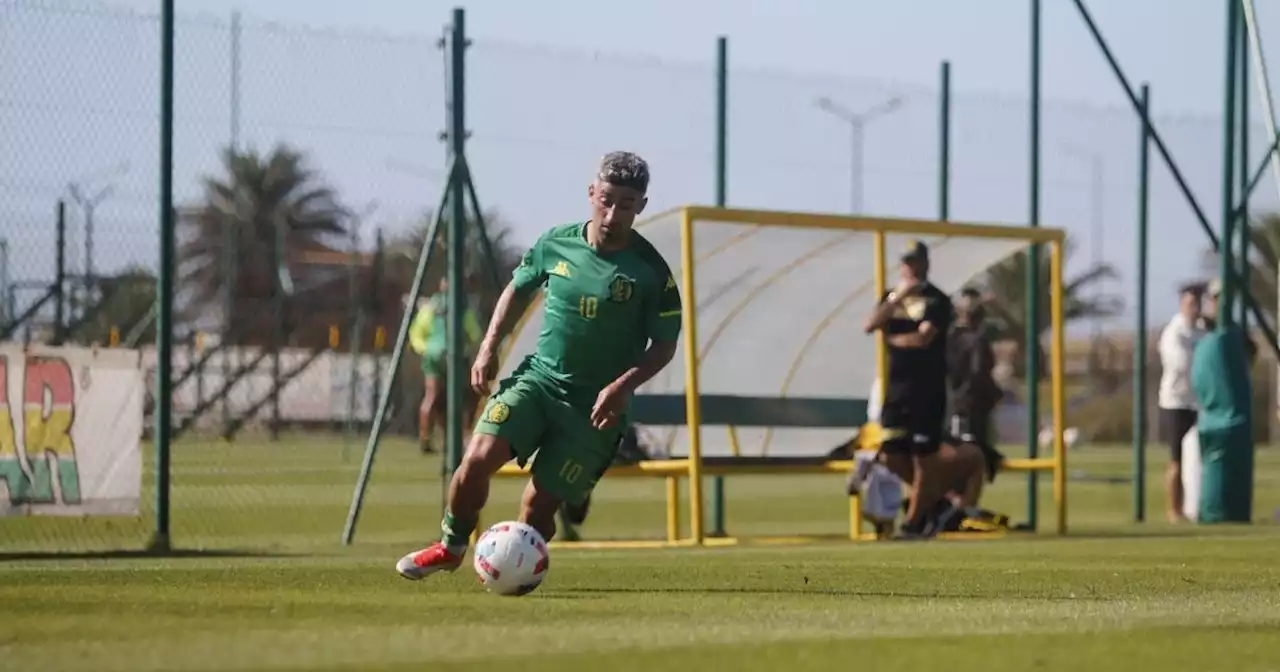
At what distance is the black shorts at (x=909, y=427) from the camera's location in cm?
1516

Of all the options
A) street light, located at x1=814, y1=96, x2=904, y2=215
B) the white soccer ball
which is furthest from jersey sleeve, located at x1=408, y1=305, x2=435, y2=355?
the white soccer ball

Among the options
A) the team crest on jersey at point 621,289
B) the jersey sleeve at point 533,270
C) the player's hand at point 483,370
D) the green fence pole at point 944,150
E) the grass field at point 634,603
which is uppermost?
the green fence pole at point 944,150

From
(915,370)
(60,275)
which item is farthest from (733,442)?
(60,275)

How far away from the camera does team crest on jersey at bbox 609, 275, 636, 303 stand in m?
9.71

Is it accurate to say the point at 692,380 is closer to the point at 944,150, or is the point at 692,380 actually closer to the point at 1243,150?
the point at 944,150

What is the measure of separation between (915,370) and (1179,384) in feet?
13.9

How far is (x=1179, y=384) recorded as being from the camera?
61.1 feet

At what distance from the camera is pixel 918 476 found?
50.1 ft

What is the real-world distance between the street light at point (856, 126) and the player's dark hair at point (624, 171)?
864cm

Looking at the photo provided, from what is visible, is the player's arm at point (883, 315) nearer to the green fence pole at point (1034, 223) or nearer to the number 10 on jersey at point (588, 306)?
the green fence pole at point (1034, 223)

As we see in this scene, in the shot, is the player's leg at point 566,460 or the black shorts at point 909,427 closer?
the player's leg at point 566,460

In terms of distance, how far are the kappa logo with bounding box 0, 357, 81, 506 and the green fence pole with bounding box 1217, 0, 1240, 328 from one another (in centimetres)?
862

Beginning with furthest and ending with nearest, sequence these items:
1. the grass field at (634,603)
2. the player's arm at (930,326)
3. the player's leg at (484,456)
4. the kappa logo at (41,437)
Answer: the player's arm at (930,326) → the kappa logo at (41,437) → the player's leg at (484,456) → the grass field at (634,603)

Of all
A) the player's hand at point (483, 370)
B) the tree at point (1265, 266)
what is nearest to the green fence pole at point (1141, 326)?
the player's hand at point (483, 370)
